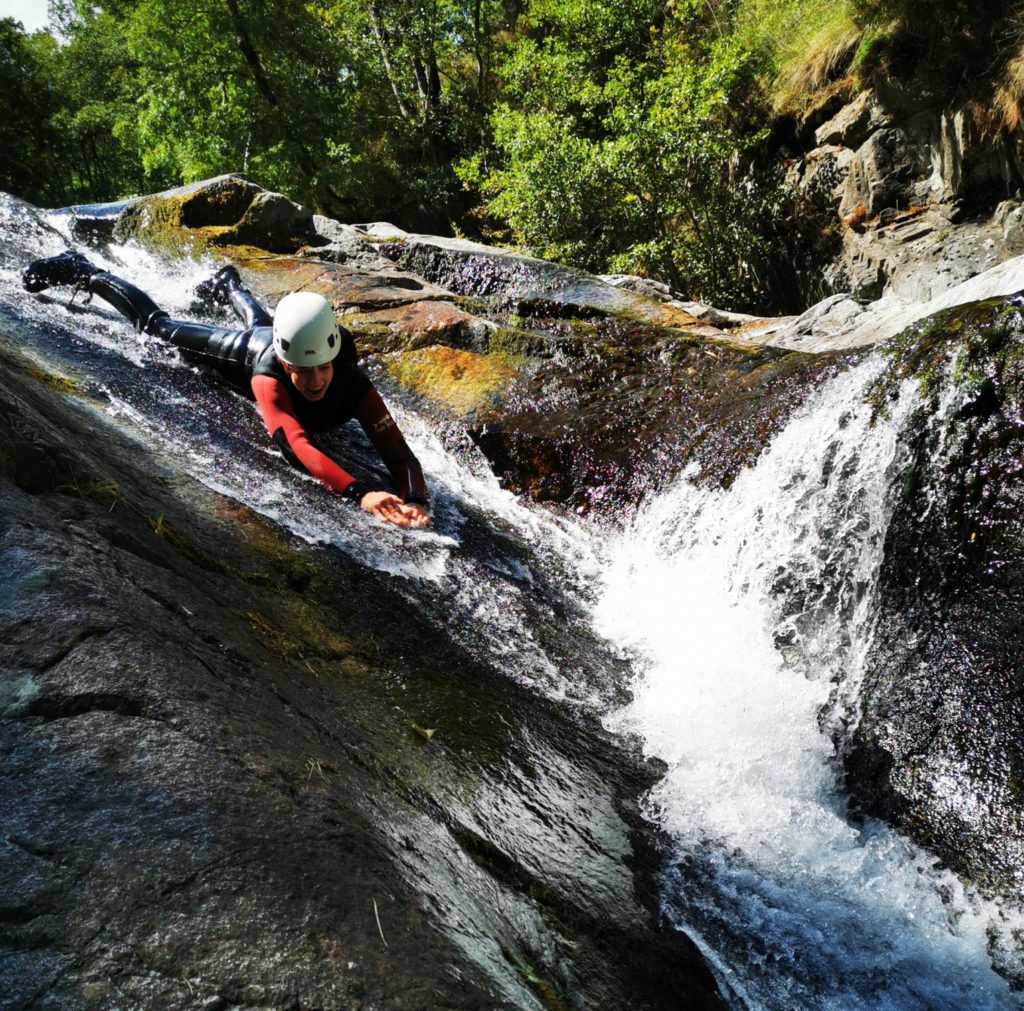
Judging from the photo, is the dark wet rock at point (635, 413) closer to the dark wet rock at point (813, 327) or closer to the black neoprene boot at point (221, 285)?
the dark wet rock at point (813, 327)

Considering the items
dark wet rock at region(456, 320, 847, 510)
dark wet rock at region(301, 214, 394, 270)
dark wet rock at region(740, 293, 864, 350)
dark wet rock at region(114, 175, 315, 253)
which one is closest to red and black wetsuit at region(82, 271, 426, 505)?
dark wet rock at region(456, 320, 847, 510)

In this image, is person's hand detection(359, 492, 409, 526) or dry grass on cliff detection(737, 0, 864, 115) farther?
dry grass on cliff detection(737, 0, 864, 115)

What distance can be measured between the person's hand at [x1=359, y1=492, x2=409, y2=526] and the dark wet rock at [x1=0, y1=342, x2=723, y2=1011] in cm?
106

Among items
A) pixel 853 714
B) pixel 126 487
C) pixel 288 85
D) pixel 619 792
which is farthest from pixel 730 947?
pixel 288 85

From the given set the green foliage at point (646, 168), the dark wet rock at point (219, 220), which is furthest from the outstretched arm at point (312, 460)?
the green foliage at point (646, 168)

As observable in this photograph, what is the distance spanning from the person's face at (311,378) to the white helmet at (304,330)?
0.28 feet

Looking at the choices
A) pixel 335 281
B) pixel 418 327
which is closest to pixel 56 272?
pixel 335 281

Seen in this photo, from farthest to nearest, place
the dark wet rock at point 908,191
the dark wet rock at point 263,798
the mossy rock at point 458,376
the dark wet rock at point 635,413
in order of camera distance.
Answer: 1. the dark wet rock at point 908,191
2. the mossy rock at point 458,376
3. the dark wet rock at point 635,413
4. the dark wet rock at point 263,798

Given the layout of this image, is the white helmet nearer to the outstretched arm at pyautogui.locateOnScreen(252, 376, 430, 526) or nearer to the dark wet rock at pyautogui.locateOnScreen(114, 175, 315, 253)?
the outstretched arm at pyautogui.locateOnScreen(252, 376, 430, 526)

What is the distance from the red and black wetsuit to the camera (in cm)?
450

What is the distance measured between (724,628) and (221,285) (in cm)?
669

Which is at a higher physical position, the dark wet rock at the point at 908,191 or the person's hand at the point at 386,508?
the dark wet rock at the point at 908,191

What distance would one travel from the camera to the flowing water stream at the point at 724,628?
2.62m

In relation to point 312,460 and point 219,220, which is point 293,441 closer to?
point 312,460
